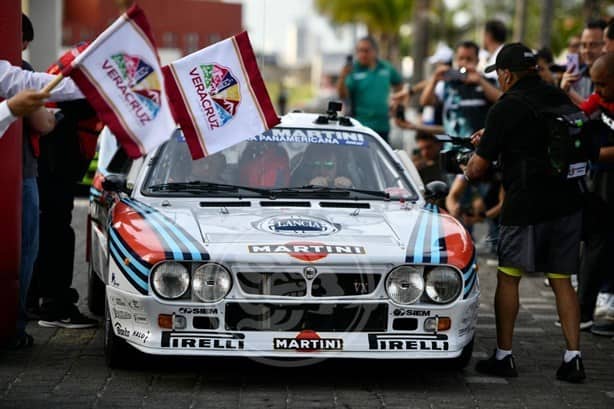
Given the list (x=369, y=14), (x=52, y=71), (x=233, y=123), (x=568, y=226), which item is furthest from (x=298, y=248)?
(x=369, y=14)

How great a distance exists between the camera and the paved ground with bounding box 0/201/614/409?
626cm

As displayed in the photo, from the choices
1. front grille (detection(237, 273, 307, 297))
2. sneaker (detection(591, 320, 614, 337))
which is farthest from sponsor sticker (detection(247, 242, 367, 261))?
sneaker (detection(591, 320, 614, 337))

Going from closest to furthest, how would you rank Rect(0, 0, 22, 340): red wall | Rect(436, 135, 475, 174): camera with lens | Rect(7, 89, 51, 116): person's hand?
Rect(7, 89, 51, 116): person's hand → Rect(0, 0, 22, 340): red wall → Rect(436, 135, 475, 174): camera with lens

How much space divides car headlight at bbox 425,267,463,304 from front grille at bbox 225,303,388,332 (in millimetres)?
339

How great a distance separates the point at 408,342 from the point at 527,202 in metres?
1.11

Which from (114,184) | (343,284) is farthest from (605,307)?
(114,184)

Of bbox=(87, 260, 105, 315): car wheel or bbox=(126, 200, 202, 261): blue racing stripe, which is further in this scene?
bbox=(87, 260, 105, 315): car wheel

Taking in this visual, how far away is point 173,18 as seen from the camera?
186ft

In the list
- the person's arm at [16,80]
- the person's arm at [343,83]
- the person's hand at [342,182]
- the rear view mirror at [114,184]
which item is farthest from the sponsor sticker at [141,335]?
the person's arm at [343,83]

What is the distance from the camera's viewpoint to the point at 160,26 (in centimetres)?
5547

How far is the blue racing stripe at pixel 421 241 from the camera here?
21.4 ft

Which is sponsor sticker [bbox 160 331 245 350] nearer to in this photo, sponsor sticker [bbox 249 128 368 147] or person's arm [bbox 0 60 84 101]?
person's arm [bbox 0 60 84 101]

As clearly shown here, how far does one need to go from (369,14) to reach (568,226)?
61.2 metres

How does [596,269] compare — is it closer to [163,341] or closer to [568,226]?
[568,226]
